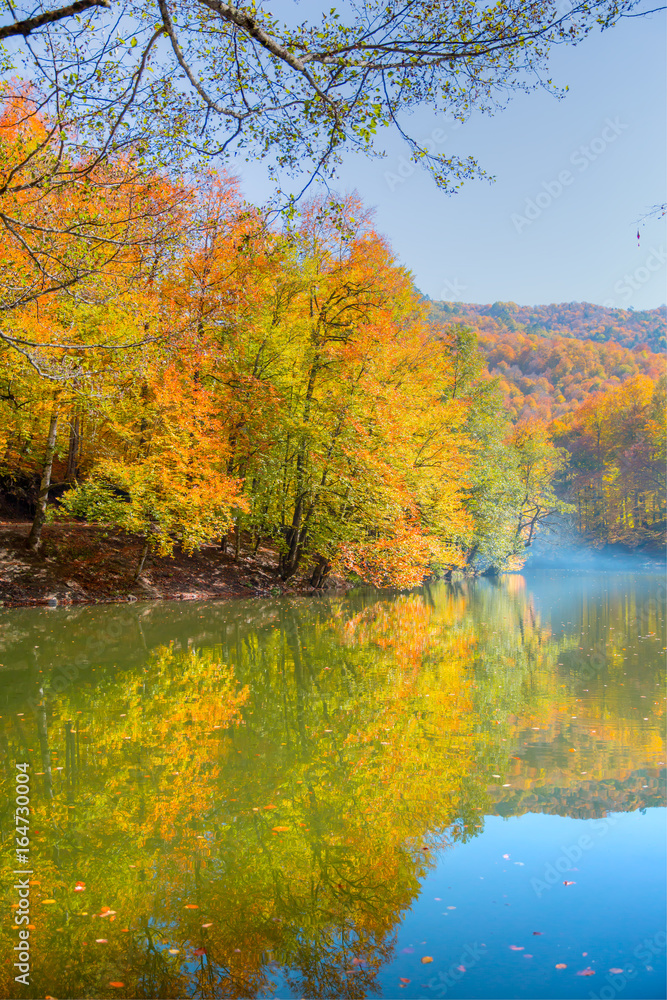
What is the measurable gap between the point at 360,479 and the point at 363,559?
2375mm

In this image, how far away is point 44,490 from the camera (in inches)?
609

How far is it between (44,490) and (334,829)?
533 inches

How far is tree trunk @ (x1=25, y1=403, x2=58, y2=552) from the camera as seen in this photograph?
15219mm

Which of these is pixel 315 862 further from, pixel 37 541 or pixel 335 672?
pixel 37 541

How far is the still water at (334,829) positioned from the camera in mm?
2855

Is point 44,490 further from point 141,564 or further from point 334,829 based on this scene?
point 334,829

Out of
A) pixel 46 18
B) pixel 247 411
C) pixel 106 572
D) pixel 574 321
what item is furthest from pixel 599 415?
pixel 46 18

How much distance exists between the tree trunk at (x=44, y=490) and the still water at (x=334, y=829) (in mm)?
7051

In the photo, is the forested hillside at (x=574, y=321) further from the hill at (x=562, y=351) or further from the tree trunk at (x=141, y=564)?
the tree trunk at (x=141, y=564)

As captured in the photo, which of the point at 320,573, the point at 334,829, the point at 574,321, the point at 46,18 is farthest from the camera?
the point at 574,321

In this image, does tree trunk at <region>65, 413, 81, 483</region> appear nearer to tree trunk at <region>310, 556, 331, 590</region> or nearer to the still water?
tree trunk at <region>310, 556, 331, 590</region>

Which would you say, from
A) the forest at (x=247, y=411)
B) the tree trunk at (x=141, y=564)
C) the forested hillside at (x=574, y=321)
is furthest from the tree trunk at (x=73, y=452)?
the forested hillside at (x=574, y=321)

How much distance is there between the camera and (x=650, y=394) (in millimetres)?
50875

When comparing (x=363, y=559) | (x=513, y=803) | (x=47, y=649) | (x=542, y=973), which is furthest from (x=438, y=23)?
(x=363, y=559)
